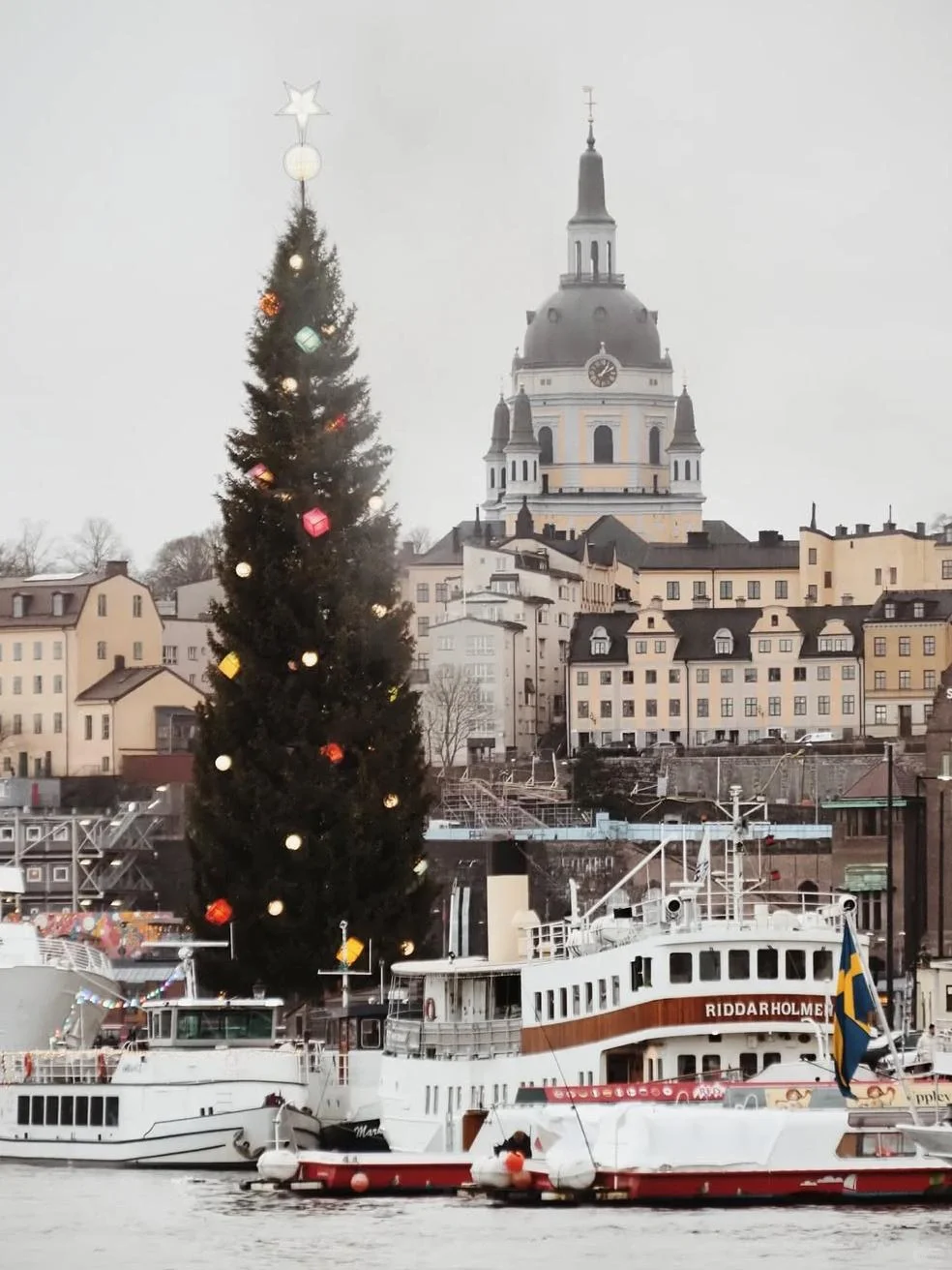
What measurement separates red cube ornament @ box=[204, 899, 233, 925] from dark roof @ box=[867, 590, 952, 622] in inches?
3880

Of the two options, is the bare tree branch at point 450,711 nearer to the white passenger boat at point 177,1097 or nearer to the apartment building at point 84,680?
the apartment building at point 84,680

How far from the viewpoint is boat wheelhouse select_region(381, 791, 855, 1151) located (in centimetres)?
5841

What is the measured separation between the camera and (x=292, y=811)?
76250mm

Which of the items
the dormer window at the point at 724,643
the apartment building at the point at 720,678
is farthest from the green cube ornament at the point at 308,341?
the dormer window at the point at 724,643

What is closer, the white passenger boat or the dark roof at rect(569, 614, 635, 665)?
the white passenger boat

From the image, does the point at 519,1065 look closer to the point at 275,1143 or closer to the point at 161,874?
the point at 275,1143

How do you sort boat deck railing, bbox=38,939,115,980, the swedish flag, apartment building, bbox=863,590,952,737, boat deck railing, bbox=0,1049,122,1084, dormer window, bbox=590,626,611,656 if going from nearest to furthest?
the swedish flag
boat deck railing, bbox=0,1049,122,1084
boat deck railing, bbox=38,939,115,980
apartment building, bbox=863,590,952,737
dormer window, bbox=590,626,611,656

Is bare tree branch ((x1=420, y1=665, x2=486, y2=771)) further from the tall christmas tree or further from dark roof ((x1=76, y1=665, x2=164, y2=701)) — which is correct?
the tall christmas tree

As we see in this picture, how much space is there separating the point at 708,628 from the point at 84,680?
37.0 m

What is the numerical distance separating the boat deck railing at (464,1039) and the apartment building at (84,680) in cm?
8635

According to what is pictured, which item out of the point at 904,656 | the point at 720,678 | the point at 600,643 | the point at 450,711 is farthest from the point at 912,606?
the point at 450,711

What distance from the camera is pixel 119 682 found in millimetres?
154375

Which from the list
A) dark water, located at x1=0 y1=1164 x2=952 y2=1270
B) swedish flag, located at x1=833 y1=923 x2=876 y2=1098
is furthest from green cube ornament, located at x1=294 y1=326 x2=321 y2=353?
swedish flag, located at x1=833 y1=923 x2=876 y2=1098

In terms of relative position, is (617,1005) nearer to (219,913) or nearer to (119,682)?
(219,913)
